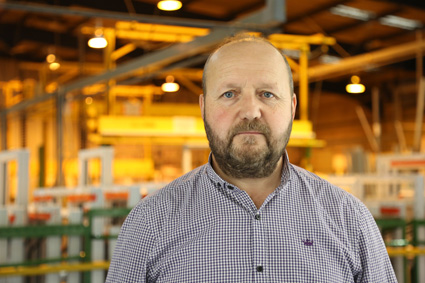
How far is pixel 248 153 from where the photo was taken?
1.62 m

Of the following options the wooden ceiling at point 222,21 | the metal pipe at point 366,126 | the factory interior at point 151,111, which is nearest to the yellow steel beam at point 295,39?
the factory interior at point 151,111

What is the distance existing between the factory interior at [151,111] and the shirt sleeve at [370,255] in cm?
277

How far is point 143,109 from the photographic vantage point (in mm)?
9461

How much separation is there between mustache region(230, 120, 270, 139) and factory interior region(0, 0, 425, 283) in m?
2.78

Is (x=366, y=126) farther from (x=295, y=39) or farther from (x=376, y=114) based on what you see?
(x=295, y=39)

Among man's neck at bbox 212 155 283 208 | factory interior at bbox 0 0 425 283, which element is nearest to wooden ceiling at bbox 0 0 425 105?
factory interior at bbox 0 0 425 283

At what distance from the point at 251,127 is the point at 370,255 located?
20.4 inches

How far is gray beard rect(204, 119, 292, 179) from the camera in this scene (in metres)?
1.62

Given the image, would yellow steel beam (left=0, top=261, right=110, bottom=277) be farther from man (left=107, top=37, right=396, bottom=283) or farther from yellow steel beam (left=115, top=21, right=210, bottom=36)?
yellow steel beam (left=115, top=21, right=210, bottom=36)

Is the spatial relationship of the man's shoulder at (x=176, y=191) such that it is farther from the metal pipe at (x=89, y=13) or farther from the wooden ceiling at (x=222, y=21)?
the wooden ceiling at (x=222, y=21)

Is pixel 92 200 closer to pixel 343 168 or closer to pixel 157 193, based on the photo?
pixel 157 193

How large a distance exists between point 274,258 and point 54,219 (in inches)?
133

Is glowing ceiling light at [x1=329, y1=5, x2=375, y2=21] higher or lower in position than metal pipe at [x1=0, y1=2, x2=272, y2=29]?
higher

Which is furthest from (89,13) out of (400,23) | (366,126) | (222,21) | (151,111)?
(366,126)
